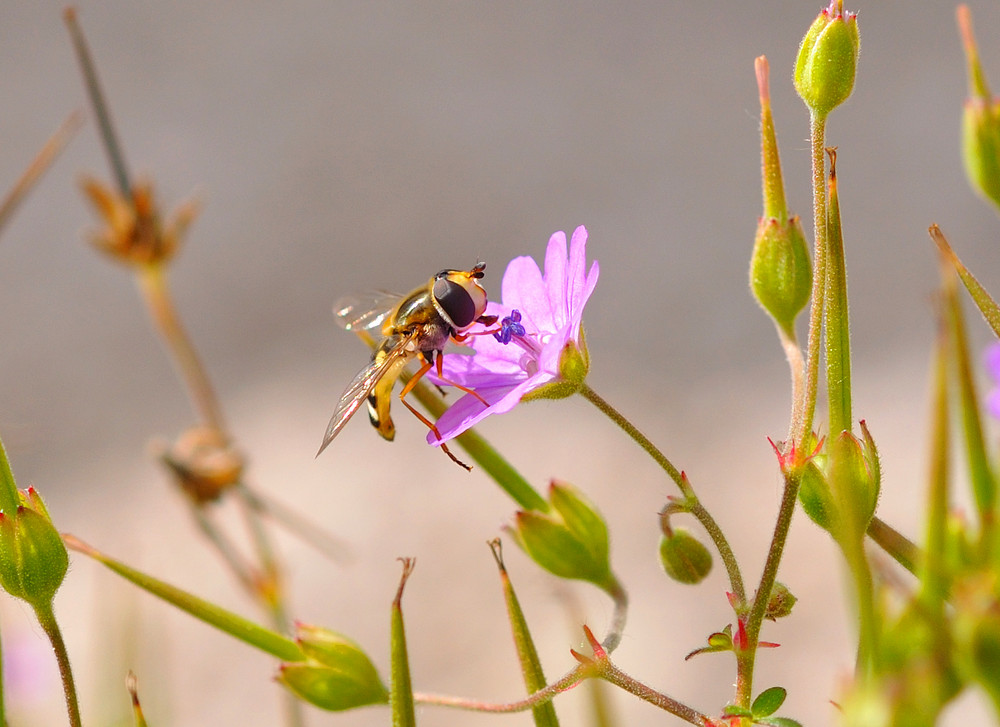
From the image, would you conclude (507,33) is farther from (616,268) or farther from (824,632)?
(824,632)

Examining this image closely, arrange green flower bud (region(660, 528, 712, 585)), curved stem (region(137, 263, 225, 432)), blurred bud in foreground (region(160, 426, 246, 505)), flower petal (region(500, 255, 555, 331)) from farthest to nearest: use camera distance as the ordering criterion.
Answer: curved stem (region(137, 263, 225, 432)) → blurred bud in foreground (region(160, 426, 246, 505)) → flower petal (region(500, 255, 555, 331)) → green flower bud (region(660, 528, 712, 585))

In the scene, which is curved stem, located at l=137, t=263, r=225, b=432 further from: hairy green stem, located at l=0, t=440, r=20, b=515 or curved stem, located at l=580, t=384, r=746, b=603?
curved stem, located at l=580, t=384, r=746, b=603

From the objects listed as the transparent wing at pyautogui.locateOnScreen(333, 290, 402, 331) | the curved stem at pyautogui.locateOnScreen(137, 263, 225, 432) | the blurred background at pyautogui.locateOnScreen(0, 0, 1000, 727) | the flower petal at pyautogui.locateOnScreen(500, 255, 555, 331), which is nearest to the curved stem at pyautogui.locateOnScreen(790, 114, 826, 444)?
the flower petal at pyautogui.locateOnScreen(500, 255, 555, 331)

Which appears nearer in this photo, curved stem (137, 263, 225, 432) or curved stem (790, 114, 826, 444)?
curved stem (790, 114, 826, 444)

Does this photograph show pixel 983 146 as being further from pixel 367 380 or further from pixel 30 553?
pixel 30 553

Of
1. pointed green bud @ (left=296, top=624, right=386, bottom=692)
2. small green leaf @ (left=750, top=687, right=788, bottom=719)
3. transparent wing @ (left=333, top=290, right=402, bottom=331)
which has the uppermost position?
transparent wing @ (left=333, top=290, right=402, bottom=331)

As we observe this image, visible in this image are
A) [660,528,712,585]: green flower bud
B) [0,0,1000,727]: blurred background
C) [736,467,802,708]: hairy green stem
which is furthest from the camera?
[0,0,1000,727]: blurred background

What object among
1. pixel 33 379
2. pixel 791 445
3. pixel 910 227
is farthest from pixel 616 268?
pixel 791 445
